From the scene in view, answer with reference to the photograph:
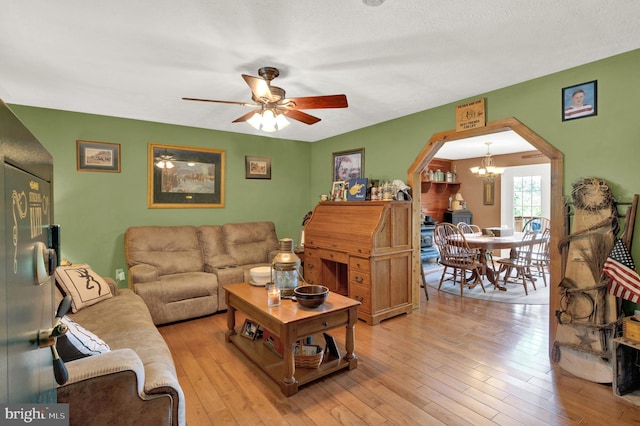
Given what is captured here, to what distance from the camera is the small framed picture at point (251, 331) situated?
118 inches

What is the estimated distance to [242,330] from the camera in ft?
10.2

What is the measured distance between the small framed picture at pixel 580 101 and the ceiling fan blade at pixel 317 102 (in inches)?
72.2

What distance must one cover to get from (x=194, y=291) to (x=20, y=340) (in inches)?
129

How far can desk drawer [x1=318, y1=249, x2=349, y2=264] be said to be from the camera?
12.6 ft

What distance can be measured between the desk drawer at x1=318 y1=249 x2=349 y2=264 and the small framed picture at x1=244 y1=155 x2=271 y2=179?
1.74m

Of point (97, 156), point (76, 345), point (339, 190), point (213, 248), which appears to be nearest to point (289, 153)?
point (339, 190)

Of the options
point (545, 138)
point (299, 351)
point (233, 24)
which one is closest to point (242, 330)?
point (299, 351)

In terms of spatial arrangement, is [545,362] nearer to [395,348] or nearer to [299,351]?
[395,348]

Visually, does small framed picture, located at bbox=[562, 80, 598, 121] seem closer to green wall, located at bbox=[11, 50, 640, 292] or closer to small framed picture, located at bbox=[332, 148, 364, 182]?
green wall, located at bbox=[11, 50, 640, 292]

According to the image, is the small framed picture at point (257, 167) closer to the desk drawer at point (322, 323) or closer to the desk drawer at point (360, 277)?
the desk drawer at point (360, 277)

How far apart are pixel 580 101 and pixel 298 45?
2277 millimetres

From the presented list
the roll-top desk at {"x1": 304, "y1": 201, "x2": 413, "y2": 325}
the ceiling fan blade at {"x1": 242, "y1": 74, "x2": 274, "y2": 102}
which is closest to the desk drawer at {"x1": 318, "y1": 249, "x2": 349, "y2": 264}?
the roll-top desk at {"x1": 304, "y1": 201, "x2": 413, "y2": 325}

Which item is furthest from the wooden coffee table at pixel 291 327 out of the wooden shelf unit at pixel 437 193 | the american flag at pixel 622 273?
the wooden shelf unit at pixel 437 193

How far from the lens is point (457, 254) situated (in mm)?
4766
